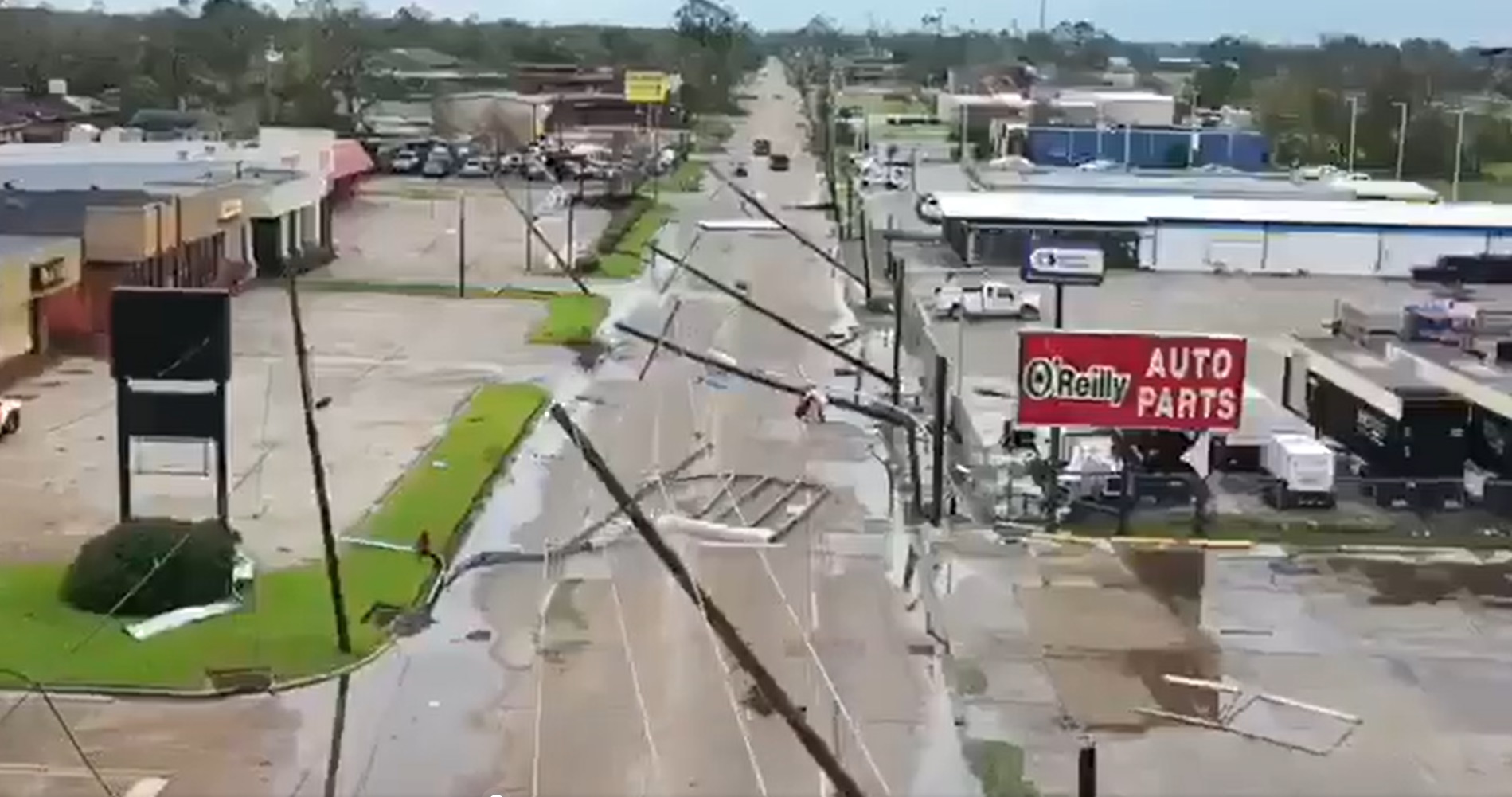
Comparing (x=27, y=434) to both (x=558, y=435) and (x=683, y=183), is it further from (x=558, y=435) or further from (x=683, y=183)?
(x=683, y=183)

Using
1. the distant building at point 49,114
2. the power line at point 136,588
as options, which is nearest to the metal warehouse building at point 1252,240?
the distant building at point 49,114

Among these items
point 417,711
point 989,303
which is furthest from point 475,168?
point 417,711

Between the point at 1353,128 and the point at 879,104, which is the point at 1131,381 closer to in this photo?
the point at 1353,128

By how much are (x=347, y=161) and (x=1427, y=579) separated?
38.5 metres

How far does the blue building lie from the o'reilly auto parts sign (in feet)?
124

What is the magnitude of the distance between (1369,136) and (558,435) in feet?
183

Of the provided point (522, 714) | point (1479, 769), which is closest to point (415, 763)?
point (522, 714)

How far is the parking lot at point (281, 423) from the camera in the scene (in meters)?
18.8

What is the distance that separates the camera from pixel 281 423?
77.6 feet

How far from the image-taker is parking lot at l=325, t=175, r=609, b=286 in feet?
133

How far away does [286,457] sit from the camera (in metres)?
21.6

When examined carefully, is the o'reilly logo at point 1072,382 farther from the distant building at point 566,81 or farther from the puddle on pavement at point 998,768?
the distant building at point 566,81

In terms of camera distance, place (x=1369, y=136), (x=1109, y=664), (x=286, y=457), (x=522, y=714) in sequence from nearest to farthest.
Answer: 1. (x=522, y=714)
2. (x=1109, y=664)
3. (x=286, y=457)
4. (x=1369, y=136)

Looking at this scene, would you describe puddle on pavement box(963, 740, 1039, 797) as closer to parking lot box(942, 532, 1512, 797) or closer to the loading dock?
parking lot box(942, 532, 1512, 797)
